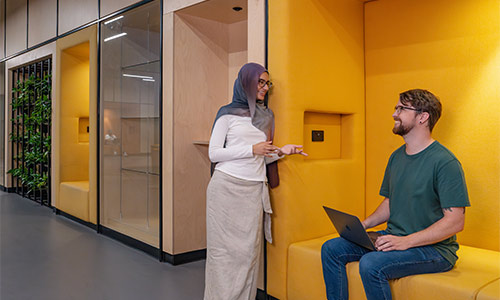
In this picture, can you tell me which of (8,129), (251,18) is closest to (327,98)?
(251,18)

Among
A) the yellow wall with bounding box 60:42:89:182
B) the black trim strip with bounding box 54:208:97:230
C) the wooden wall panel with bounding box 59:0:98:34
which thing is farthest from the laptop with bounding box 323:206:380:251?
the yellow wall with bounding box 60:42:89:182

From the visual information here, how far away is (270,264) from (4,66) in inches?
301

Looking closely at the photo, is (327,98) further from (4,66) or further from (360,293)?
(4,66)

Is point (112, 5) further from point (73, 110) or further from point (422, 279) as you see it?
point (422, 279)

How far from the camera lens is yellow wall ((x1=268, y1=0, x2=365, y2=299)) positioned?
2.86 metres

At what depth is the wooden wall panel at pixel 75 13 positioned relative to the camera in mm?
5223

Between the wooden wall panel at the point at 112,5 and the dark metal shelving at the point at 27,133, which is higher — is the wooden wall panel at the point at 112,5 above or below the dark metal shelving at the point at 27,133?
above

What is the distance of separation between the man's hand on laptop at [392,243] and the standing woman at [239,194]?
82 centimetres

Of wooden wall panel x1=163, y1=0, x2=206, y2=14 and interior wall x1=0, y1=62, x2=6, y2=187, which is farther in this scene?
interior wall x1=0, y1=62, x2=6, y2=187

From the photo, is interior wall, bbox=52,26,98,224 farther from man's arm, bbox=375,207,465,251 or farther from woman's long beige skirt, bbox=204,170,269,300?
man's arm, bbox=375,207,465,251

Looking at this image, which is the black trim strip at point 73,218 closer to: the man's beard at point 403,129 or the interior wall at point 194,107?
the interior wall at point 194,107

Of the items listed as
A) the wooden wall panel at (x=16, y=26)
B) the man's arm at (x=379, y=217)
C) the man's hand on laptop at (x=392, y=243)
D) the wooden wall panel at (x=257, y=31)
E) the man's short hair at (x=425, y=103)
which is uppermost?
the wooden wall panel at (x=16, y=26)

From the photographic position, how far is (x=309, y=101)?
9.73 feet

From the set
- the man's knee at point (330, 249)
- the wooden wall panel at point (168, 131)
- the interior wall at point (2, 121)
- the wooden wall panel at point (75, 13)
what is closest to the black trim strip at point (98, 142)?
the wooden wall panel at point (75, 13)
